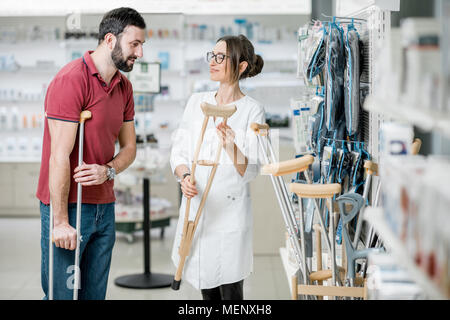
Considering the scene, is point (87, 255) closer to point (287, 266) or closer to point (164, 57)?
point (287, 266)

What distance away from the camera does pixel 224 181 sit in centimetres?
290

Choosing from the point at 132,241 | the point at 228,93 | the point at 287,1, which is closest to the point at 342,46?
the point at 228,93

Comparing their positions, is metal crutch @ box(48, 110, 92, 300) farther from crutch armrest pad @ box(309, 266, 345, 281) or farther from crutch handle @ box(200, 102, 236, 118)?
crutch armrest pad @ box(309, 266, 345, 281)

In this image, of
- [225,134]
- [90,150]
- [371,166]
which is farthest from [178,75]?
[371,166]

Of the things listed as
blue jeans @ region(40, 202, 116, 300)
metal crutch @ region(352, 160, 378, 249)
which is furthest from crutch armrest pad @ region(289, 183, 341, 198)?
blue jeans @ region(40, 202, 116, 300)

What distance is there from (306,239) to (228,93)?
77 cm

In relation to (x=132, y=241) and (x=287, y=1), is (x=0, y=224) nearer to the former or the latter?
(x=132, y=241)

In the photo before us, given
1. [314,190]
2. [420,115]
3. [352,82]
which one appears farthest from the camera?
[352,82]

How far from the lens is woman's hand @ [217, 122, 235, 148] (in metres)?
2.83

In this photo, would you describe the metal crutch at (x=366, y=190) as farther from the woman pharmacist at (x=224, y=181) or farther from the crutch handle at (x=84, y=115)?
the crutch handle at (x=84, y=115)

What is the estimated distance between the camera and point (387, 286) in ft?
6.39

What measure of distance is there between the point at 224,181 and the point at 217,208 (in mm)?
135

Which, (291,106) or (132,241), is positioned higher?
(291,106)

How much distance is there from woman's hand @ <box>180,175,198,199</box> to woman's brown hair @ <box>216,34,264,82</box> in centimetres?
52
